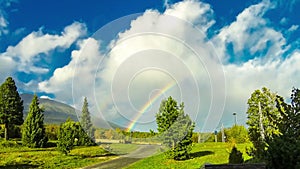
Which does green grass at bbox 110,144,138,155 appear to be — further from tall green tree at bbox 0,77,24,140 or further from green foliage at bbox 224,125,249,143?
green foliage at bbox 224,125,249,143

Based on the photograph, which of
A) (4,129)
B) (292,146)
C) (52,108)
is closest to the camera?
(292,146)

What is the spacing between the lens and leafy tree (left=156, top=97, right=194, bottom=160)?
925 inches

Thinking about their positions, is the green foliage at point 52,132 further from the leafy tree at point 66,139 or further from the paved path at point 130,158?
the paved path at point 130,158

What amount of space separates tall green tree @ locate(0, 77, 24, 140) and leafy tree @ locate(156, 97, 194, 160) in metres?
25.5

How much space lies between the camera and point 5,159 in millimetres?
25734

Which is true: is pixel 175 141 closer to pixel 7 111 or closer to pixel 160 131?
pixel 160 131

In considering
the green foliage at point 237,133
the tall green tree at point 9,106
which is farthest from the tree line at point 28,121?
the green foliage at point 237,133

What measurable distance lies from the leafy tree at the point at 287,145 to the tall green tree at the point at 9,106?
38.1 m

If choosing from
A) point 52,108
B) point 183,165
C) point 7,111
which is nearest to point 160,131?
point 183,165

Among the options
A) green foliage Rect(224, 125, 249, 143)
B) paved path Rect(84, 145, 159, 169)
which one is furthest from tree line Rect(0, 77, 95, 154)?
green foliage Rect(224, 125, 249, 143)

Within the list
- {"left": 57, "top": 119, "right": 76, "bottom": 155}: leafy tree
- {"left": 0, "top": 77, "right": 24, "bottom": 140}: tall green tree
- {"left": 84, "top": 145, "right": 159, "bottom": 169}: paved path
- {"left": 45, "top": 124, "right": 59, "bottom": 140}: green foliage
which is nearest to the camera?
{"left": 84, "top": 145, "right": 159, "bottom": 169}: paved path

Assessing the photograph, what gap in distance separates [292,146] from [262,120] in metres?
18.2

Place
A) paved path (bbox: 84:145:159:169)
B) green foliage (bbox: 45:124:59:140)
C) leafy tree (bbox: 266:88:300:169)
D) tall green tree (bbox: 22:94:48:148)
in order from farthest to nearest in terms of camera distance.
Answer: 1. green foliage (bbox: 45:124:59:140)
2. tall green tree (bbox: 22:94:48:148)
3. paved path (bbox: 84:145:159:169)
4. leafy tree (bbox: 266:88:300:169)

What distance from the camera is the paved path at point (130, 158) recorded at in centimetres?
2445
